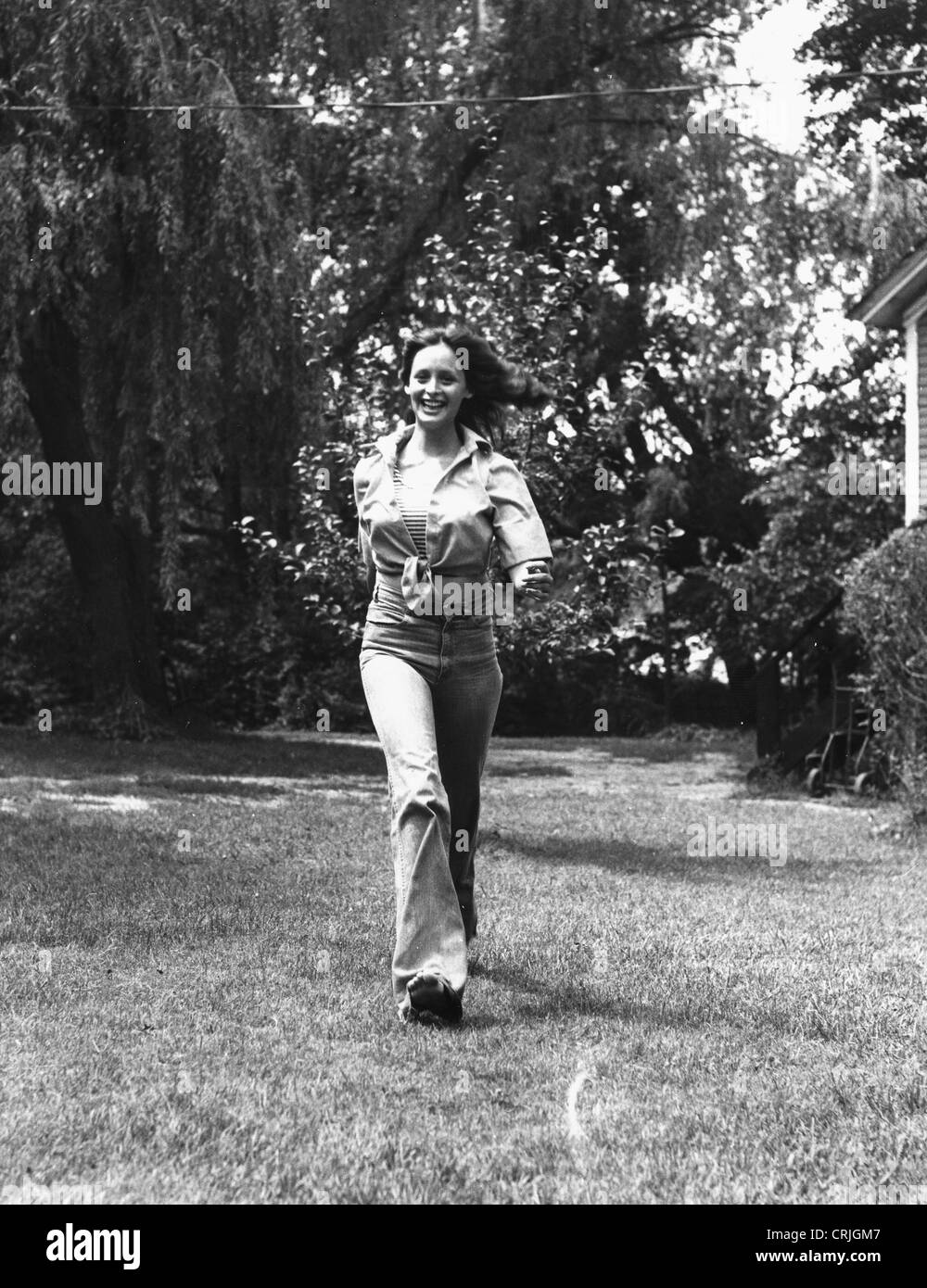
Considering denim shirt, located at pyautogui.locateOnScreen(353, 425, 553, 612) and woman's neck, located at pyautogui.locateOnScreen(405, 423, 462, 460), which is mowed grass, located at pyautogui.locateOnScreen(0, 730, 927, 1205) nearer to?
denim shirt, located at pyautogui.locateOnScreen(353, 425, 553, 612)

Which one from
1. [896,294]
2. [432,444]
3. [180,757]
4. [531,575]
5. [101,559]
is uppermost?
[896,294]

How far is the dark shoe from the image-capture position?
4.66 metres

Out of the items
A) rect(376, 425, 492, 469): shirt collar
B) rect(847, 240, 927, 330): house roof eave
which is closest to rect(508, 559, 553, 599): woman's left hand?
rect(376, 425, 492, 469): shirt collar

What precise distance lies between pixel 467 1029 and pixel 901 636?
7.65 meters

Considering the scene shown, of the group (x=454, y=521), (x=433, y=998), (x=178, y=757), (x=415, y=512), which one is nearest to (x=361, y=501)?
(x=415, y=512)

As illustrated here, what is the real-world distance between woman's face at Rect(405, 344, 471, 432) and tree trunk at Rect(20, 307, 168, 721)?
12.1 metres

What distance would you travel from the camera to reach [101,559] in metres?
18.2

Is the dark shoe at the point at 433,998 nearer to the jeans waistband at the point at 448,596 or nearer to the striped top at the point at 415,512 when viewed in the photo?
the jeans waistband at the point at 448,596

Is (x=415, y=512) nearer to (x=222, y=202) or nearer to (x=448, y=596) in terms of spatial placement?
(x=448, y=596)

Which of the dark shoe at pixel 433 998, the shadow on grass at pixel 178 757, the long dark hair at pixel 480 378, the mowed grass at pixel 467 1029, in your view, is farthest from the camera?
the shadow on grass at pixel 178 757

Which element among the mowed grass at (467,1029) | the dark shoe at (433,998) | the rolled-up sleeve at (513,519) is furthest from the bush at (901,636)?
the dark shoe at (433,998)

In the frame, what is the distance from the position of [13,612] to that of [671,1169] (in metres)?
19.8

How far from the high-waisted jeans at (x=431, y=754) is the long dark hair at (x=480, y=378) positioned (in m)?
0.79

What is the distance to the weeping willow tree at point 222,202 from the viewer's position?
590 inches
